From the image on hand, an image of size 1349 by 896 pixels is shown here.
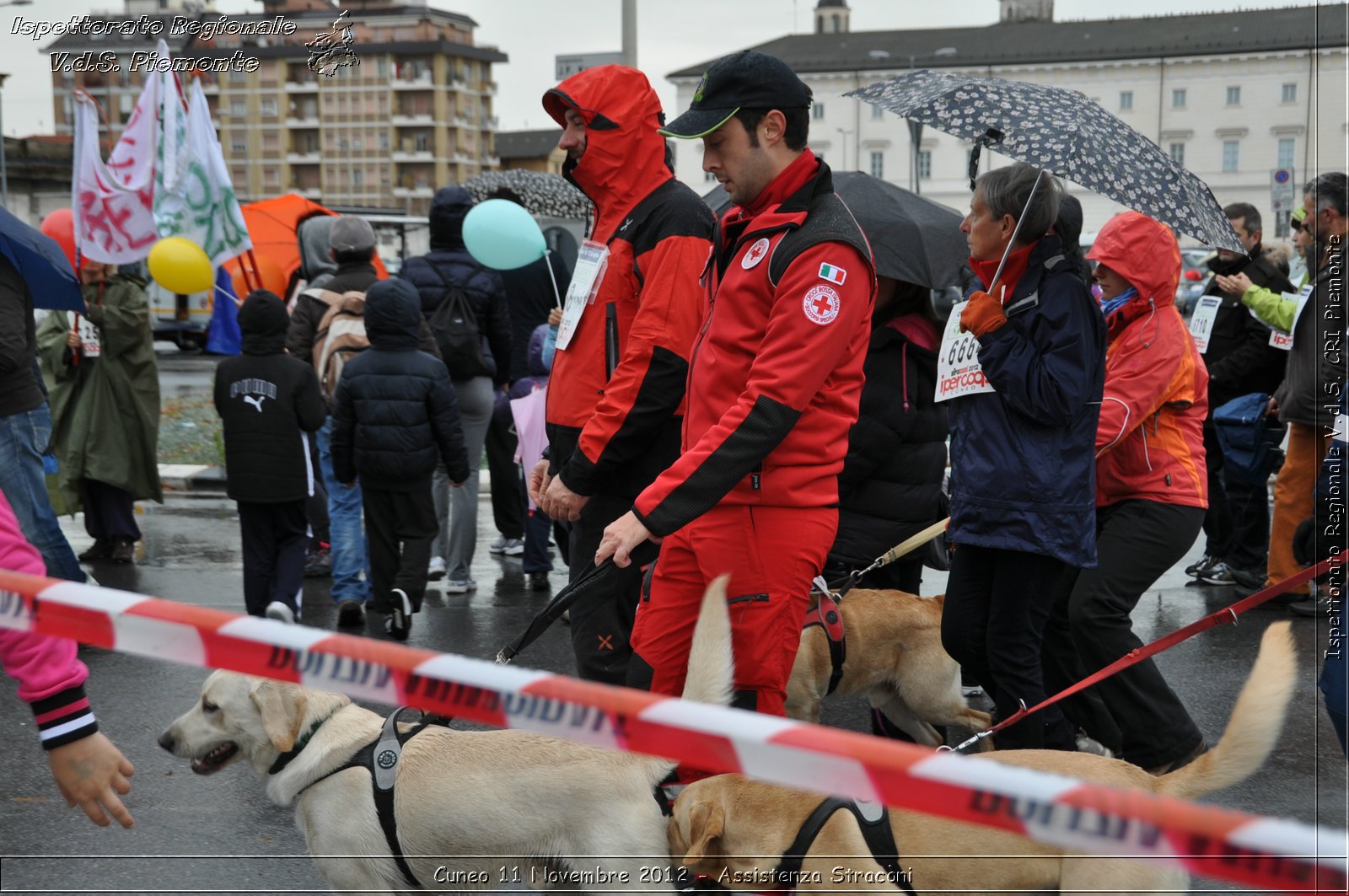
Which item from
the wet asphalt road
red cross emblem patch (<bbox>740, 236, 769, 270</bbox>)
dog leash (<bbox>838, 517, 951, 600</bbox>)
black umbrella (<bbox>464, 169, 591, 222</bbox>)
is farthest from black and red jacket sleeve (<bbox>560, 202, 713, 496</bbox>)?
black umbrella (<bbox>464, 169, 591, 222</bbox>)

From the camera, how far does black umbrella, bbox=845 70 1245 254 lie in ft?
12.2

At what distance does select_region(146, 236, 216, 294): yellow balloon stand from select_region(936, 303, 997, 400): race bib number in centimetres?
604

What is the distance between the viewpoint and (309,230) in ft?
26.5

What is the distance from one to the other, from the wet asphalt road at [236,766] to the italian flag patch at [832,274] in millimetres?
1789

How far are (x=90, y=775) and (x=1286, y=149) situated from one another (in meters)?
91.3

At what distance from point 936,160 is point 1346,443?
91.4m

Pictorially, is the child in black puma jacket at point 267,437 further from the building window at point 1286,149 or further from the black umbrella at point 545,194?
the building window at point 1286,149

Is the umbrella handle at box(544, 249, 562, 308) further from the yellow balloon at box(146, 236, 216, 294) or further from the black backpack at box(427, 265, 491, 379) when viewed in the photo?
the yellow balloon at box(146, 236, 216, 294)

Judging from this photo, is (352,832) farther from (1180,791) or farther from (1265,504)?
(1265,504)

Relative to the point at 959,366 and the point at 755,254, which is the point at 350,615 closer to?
the point at 959,366

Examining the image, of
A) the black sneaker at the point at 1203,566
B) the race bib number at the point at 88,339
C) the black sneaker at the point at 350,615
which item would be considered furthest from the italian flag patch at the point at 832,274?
the race bib number at the point at 88,339

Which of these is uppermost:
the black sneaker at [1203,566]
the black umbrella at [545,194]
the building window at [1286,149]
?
the building window at [1286,149]

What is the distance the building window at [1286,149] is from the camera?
80562 millimetres

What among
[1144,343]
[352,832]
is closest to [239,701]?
[352,832]
